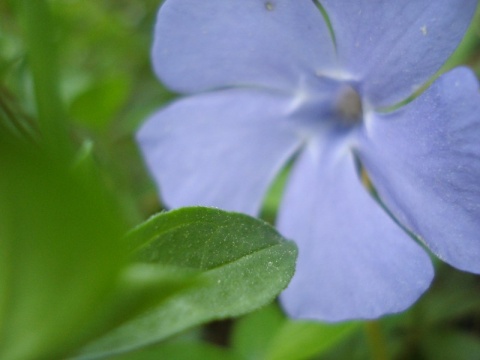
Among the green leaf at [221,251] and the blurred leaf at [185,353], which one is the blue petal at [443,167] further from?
the blurred leaf at [185,353]

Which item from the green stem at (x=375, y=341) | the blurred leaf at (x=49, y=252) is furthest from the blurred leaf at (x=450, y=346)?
the blurred leaf at (x=49, y=252)

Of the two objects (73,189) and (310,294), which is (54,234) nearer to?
(73,189)

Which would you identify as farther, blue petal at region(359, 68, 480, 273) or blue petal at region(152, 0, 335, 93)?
blue petal at region(152, 0, 335, 93)

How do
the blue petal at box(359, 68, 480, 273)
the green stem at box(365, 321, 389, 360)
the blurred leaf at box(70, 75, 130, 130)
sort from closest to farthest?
1. the blue petal at box(359, 68, 480, 273)
2. the green stem at box(365, 321, 389, 360)
3. the blurred leaf at box(70, 75, 130, 130)

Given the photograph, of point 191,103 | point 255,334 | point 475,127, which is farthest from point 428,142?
point 255,334

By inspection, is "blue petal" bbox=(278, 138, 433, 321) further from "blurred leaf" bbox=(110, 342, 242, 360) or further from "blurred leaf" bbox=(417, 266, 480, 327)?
"blurred leaf" bbox=(417, 266, 480, 327)

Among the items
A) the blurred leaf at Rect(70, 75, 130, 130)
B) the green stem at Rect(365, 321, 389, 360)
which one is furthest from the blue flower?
the blurred leaf at Rect(70, 75, 130, 130)

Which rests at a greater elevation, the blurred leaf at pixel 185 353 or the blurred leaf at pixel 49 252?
the blurred leaf at pixel 49 252
